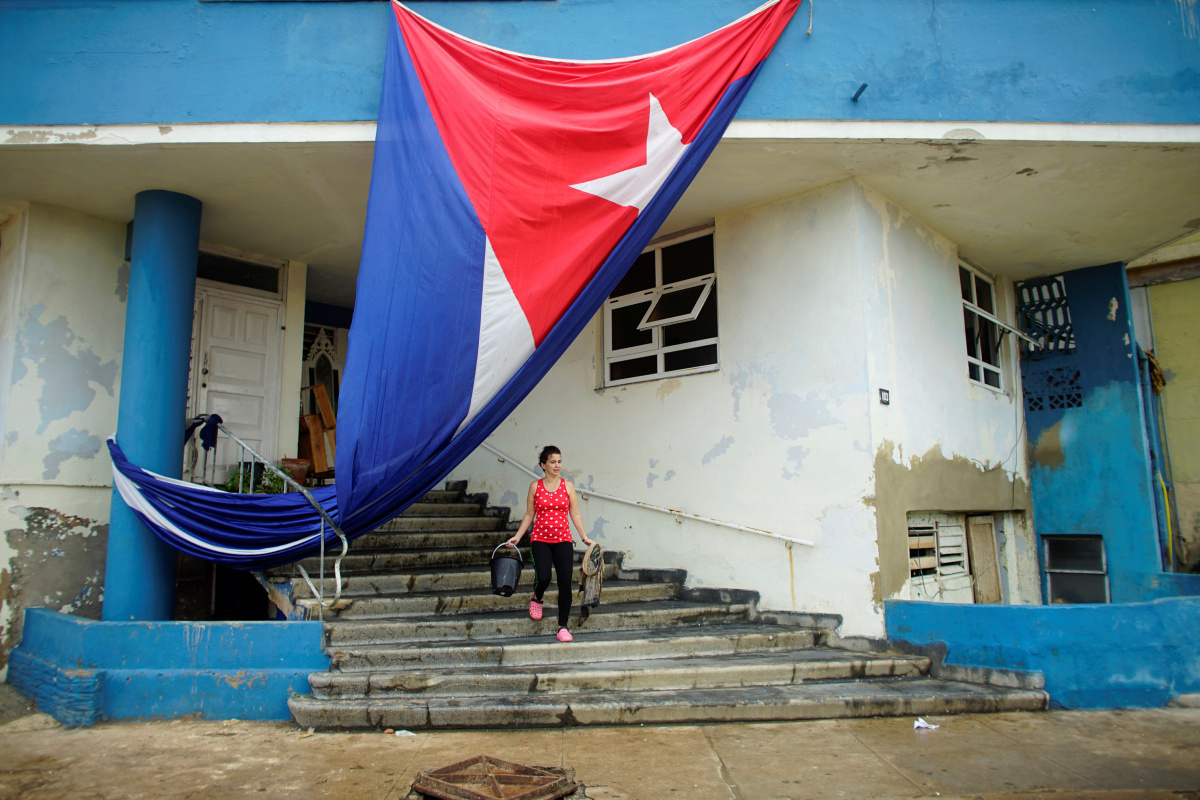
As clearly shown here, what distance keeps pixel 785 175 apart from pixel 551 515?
362 centimetres

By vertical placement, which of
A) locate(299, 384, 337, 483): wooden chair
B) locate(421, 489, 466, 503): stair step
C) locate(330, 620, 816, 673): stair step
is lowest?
locate(330, 620, 816, 673): stair step

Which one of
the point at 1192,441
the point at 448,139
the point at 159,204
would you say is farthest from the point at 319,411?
the point at 1192,441

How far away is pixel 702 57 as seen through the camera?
586cm

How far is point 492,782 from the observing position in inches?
138

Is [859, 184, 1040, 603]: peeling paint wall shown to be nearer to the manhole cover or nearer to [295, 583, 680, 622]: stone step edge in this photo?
[295, 583, 680, 622]: stone step edge

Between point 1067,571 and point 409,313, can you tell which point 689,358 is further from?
point 1067,571

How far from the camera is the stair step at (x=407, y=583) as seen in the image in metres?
6.16

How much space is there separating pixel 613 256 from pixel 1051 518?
6495mm

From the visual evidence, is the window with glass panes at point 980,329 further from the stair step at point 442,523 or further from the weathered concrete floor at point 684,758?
the stair step at point 442,523

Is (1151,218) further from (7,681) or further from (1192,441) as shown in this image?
(7,681)

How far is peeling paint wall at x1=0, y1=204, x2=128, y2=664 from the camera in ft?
21.0

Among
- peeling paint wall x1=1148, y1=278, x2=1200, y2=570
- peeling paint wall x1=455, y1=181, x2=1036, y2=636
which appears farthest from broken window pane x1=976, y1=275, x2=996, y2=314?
peeling paint wall x1=1148, y1=278, x2=1200, y2=570

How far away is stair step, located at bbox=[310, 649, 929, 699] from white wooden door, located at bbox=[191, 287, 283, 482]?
4.06 meters

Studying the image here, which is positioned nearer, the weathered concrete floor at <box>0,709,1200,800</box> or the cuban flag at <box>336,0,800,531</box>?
the weathered concrete floor at <box>0,709,1200,800</box>
